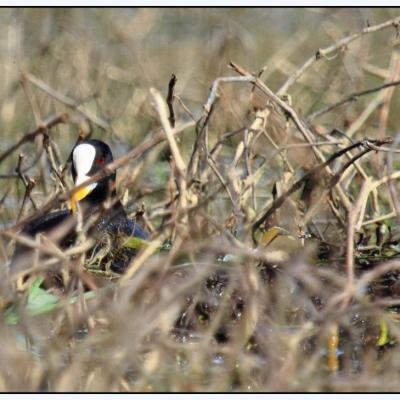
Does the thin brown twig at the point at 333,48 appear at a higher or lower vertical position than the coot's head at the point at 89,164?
higher

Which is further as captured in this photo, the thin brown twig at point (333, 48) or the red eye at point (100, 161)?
the red eye at point (100, 161)

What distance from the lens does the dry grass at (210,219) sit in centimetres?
267

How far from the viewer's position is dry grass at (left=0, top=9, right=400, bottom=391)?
8.77ft

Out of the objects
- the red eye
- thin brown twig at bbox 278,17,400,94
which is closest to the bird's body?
the red eye

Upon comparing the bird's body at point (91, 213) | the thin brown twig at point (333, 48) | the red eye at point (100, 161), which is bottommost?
the bird's body at point (91, 213)

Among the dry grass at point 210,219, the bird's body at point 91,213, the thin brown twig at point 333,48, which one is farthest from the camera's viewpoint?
the bird's body at point 91,213

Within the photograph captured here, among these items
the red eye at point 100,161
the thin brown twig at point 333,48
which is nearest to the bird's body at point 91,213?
the red eye at point 100,161

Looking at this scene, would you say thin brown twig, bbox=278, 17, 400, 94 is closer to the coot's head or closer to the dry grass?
the dry grass

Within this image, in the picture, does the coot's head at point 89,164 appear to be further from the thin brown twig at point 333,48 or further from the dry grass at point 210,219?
the thin brown twig at point 333,48

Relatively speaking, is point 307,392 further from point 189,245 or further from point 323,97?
point 323,97

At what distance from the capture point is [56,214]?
15.2 ft

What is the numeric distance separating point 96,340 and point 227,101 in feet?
6.01

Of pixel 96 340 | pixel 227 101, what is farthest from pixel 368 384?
pixel 227 101

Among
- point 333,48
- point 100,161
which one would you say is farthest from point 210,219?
point 100,161
